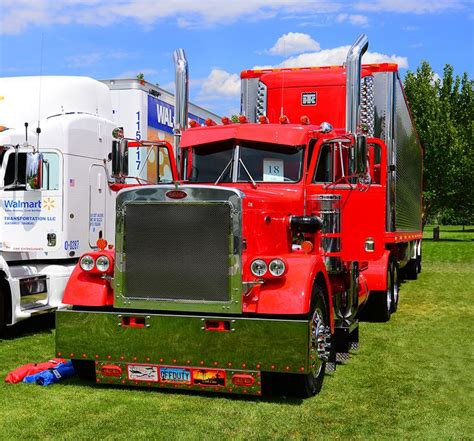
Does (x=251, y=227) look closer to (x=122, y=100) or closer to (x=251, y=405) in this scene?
(x=251, y=405)

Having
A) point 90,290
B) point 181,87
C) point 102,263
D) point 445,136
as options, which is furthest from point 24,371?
point 445,136

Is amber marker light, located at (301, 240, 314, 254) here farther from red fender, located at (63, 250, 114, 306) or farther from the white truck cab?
the white truck cab

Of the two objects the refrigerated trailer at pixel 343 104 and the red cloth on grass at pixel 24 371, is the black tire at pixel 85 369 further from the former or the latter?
the refrigerated trailer at pixel 343 104

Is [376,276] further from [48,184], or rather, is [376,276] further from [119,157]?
[48,184]

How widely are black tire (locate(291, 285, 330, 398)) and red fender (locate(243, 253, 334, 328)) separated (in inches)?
10.0

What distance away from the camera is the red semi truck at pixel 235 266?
5.78m

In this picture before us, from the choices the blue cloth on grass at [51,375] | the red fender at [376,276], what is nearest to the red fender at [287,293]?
the blue cloth on grass at [51,375]

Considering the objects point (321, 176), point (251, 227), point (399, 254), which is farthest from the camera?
point (399, 254)

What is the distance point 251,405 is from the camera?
5.89m

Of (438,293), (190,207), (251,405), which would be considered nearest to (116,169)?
(190,207)

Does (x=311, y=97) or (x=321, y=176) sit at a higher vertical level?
(x=311, y=97)

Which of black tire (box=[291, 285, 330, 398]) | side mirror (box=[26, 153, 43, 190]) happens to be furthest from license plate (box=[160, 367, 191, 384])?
side mirror (box=[26, 153, 43, 190])

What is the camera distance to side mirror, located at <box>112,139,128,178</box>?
7633 mm

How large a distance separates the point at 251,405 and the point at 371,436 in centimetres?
114
